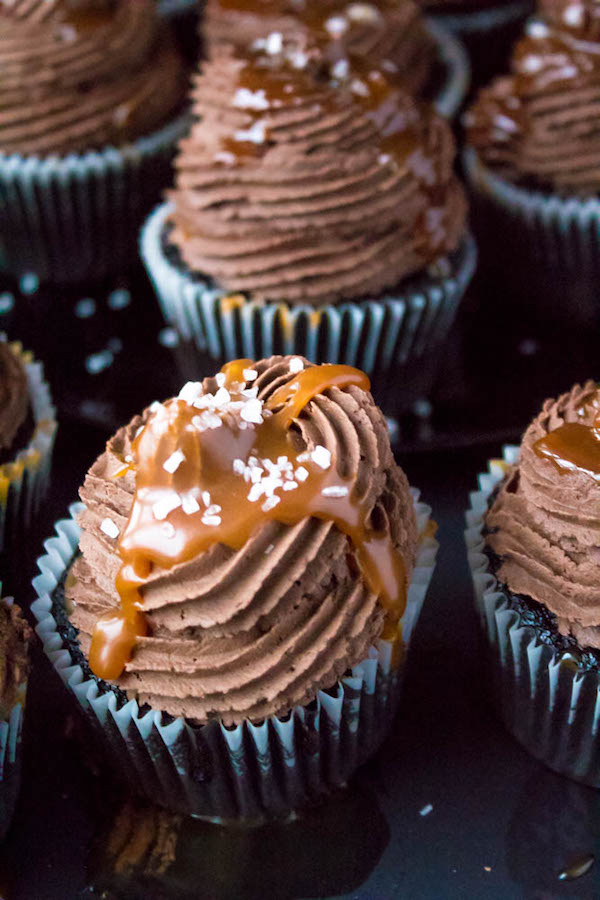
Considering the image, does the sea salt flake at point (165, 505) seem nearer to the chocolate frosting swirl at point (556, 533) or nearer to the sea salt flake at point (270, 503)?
the sea salt flake at point (270, 503)

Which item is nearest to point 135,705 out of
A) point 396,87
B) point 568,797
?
point 568,797

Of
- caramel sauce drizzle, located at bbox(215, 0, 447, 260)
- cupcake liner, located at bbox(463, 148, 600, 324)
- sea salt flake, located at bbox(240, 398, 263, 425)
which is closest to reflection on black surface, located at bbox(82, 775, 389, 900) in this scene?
sea salt flake, located at bbox(240, 398, 263, 425)

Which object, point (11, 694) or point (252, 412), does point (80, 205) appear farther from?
point (11, 694)

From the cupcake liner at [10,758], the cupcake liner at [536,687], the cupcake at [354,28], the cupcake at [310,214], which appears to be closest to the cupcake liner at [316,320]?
the cupcake at [310,214]

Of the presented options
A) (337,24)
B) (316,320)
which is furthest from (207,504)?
(337,24)

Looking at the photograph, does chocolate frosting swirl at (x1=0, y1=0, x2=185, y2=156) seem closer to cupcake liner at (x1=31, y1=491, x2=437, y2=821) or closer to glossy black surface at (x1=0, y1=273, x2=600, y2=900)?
glossy black surface at (x1=0, y1=273, x2=600, y2=900)
